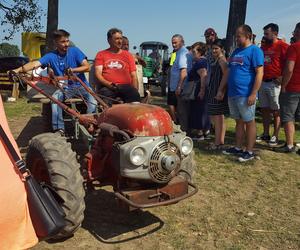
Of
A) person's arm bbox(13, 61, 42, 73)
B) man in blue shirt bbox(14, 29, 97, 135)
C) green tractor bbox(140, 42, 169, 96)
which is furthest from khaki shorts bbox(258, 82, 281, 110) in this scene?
green tractor bbox(140, 42, 169, 96)

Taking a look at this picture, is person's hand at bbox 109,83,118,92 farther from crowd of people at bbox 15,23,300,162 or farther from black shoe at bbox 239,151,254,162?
black shoe at bbox 239,151,254,162

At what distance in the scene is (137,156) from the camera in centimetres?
353

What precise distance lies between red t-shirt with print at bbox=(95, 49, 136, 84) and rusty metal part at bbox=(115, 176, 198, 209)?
8.71ft

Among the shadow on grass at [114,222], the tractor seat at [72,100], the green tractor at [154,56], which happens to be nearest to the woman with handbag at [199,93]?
the tractor seat at [72,100]

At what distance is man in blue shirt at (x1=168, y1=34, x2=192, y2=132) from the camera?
24.2ft

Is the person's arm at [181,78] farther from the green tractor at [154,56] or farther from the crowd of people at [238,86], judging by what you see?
the green tractor at [154,56]

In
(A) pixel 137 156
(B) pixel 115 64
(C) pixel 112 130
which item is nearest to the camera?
(A) pixel 137 156

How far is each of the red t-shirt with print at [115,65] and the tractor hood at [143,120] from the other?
2.13 meters

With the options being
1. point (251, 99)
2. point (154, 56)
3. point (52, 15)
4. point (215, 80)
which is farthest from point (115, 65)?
point (154, 56)

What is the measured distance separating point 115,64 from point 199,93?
1874mm

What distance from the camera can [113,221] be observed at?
416 cm

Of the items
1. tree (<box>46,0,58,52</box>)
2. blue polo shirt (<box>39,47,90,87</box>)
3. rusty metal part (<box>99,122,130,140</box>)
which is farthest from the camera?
tree (<box>46,0,58,52</box>)

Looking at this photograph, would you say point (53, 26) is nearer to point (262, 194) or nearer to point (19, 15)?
point (19, 15)

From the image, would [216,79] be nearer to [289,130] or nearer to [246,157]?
[246,157]
